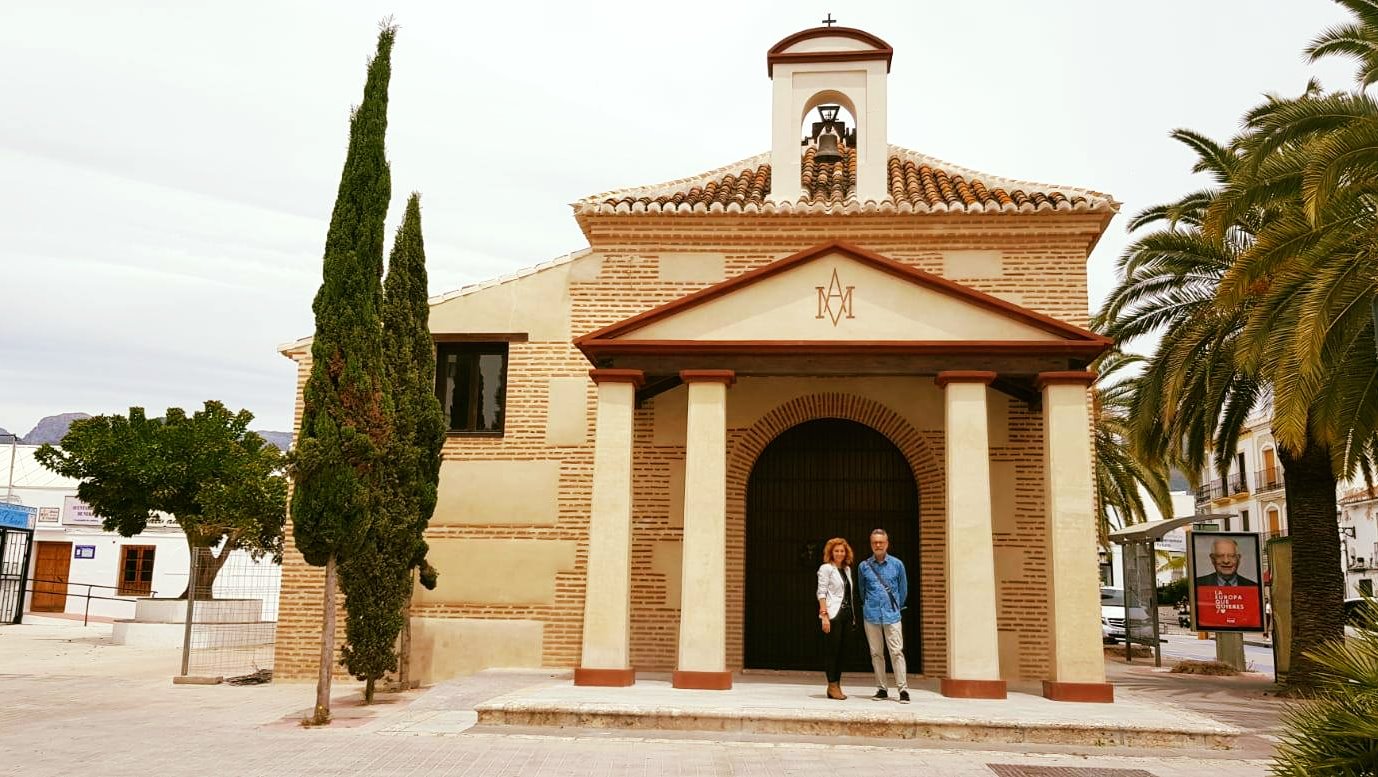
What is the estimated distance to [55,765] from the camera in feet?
24.4

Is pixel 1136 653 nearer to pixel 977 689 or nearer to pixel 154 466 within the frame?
pixel 977 689

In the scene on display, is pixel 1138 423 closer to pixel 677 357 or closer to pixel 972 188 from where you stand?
pixel 972 188

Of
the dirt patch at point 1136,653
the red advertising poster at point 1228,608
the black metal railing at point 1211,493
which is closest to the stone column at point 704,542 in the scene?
the red advertising poster at point 1228,608

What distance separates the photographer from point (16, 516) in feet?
103

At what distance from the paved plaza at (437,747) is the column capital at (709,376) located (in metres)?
3.63

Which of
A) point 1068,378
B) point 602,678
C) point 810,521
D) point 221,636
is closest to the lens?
point 602,678

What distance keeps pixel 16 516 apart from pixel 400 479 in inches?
1075

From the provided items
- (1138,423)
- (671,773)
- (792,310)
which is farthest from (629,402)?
(1138,423)

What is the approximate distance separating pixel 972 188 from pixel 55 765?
12240 millimetres

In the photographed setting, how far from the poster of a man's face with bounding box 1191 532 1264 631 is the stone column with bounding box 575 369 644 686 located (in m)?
11.7

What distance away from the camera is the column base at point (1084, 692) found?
10062 millimetres

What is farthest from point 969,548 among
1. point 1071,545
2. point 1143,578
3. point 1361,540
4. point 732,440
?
point 1361,540

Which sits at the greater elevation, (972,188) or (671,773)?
(972,188)

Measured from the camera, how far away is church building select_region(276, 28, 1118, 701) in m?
10.8
